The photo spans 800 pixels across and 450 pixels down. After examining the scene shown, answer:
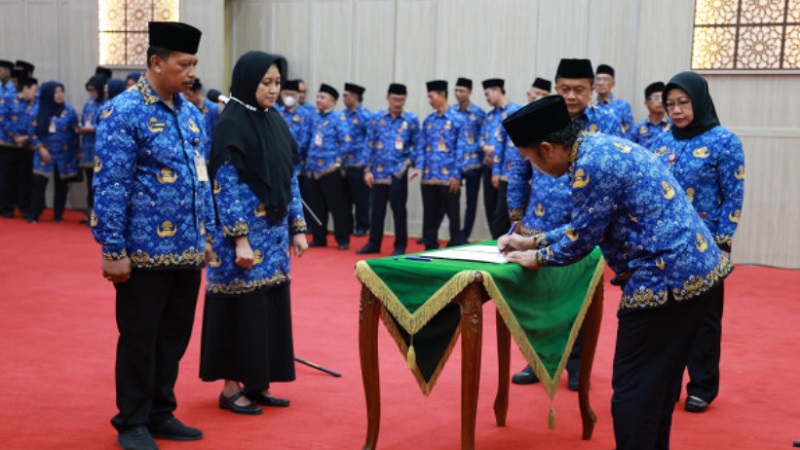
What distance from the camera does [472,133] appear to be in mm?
9367

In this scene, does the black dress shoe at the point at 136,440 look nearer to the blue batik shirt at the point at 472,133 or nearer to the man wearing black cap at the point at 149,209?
the man wearing black cap at the point at 149,209

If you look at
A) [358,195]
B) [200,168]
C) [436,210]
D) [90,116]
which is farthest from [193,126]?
[90,116]

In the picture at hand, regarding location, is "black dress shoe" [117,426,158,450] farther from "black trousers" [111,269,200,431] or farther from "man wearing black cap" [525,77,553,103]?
"man wearing black cap" [525,77,553,103]

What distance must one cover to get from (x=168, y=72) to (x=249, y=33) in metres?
8.77

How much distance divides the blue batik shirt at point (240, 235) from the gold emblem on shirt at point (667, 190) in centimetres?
178

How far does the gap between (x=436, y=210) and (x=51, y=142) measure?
4.97 metres

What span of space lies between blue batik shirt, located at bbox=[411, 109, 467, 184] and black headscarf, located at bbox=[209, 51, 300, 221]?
209 inches

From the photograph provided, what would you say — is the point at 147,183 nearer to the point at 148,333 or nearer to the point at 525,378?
the point at 148,333

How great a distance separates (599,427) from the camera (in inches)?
156

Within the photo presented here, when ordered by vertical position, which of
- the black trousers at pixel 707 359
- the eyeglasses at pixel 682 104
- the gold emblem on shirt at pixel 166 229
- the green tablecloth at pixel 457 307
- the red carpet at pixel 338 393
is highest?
the eyeglasses at pixel 682 104

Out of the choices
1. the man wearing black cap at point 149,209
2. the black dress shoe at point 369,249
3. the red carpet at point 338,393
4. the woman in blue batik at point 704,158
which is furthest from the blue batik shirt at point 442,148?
the man wearing black cap at point 149,209

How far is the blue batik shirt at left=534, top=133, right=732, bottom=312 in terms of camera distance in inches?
108

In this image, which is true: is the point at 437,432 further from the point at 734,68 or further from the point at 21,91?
the point at 21,91

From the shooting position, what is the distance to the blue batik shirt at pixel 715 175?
13.3 ft
